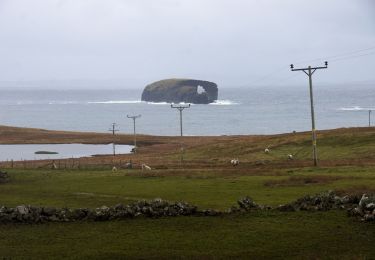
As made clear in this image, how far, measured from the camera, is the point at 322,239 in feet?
77.2

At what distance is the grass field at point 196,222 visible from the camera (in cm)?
2233

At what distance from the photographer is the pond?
103275mm

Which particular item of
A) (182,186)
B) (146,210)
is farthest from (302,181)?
(146,210)

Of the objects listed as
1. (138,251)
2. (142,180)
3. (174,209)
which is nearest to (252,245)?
(138,251)

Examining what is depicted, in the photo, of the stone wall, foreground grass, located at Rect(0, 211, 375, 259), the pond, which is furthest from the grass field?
the pond

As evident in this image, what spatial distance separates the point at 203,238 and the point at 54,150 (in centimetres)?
9516

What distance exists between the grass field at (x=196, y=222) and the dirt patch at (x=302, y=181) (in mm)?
71

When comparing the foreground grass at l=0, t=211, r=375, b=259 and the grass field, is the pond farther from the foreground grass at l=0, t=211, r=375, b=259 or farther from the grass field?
the foreground grass at l=0, t=211, r=375, b=259

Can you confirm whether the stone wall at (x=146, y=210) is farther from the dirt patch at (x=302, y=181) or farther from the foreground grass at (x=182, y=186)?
the dirt patch at (x=302, y=181)

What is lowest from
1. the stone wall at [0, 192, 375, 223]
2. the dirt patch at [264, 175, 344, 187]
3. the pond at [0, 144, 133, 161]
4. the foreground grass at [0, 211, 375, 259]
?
the foreground grass at [0, 211, 375, 259]

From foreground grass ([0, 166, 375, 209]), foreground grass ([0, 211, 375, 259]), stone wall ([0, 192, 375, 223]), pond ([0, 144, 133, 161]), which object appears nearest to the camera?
foreground grass ([0, 211, 375, 259])

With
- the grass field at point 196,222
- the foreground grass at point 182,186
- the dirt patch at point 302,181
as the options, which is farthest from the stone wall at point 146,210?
the dirt patch at point 302,181

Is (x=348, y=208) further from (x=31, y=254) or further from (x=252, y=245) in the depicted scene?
(x=31, y=254)

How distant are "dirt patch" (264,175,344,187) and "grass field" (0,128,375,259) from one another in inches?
2.8
